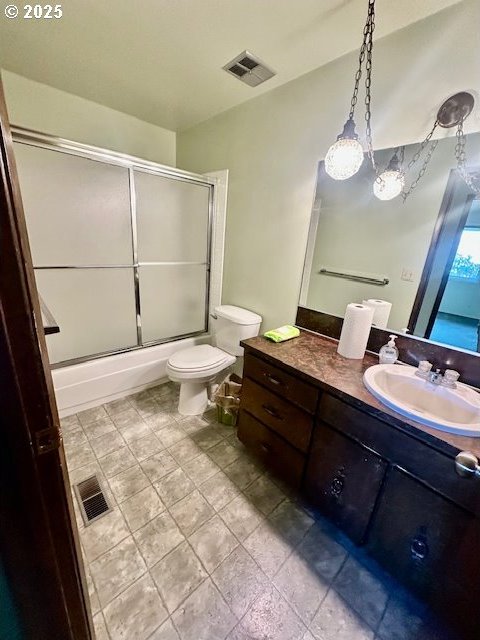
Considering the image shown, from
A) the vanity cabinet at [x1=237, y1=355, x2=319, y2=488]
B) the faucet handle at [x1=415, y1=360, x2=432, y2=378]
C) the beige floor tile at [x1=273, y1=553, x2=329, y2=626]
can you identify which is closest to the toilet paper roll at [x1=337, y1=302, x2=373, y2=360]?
the faucet handle at [x1=415, y1=360, x2=432, y2=378]

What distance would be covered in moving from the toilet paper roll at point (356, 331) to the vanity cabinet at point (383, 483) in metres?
0.24

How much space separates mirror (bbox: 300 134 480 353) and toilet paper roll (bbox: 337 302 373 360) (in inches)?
6.0

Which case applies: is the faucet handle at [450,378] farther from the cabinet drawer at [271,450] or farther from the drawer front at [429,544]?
the cabinet drawer at [271,450]

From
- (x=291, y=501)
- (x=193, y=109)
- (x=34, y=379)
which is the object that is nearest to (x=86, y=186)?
(x=193, y=109)

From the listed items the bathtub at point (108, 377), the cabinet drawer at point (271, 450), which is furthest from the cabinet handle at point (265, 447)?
the bathtub at point (108, 377)

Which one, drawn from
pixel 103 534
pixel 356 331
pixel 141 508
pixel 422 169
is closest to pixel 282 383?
pixel 356 331

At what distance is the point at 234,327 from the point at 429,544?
4.95 ft

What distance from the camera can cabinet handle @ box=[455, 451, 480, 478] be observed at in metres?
0.74

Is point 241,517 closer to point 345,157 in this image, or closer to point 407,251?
point 407,251

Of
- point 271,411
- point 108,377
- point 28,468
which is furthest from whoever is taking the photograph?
point 108,377

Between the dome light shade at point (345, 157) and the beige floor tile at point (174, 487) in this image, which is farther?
the beige floor tile at point (174, 487)

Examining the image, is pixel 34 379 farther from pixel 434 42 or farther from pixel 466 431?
pixel 434 42

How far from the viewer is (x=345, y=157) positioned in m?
1.17

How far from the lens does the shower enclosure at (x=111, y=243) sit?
162cm
